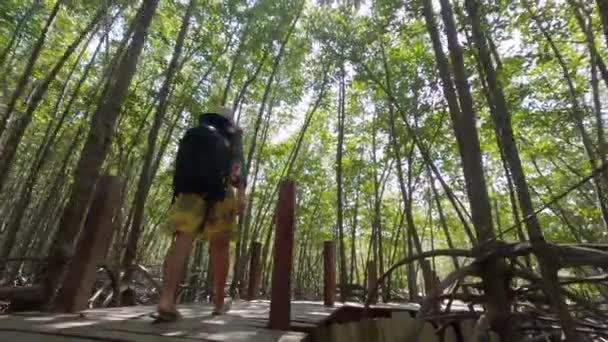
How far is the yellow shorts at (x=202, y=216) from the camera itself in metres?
2.11

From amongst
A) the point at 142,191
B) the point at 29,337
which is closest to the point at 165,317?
the point at 29,337

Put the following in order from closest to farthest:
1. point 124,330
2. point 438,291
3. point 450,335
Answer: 1. point 124,330
2. point 438,291
3. point 450,335

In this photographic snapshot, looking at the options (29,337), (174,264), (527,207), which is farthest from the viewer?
(174,264)

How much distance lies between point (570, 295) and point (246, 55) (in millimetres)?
7078

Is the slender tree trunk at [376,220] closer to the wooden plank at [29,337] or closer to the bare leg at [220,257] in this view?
the bare leg at [220,257]

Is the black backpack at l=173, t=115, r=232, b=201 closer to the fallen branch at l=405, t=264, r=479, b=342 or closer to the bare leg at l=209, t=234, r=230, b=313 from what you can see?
the bare leg at l=209, t=234, r=230, b=313

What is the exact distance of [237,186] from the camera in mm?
2338

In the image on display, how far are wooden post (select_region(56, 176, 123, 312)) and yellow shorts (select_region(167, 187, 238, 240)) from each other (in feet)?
1.28

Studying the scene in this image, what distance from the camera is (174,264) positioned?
207 centimetres

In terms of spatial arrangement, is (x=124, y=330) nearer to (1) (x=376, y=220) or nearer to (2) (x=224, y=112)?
(2) (x=224, y=112)

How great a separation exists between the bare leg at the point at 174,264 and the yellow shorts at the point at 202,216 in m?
0.05

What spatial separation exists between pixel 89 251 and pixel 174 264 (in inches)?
19.3

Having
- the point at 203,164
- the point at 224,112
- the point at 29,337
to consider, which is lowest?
the point at 29,337

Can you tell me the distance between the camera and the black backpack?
6.81 ft
